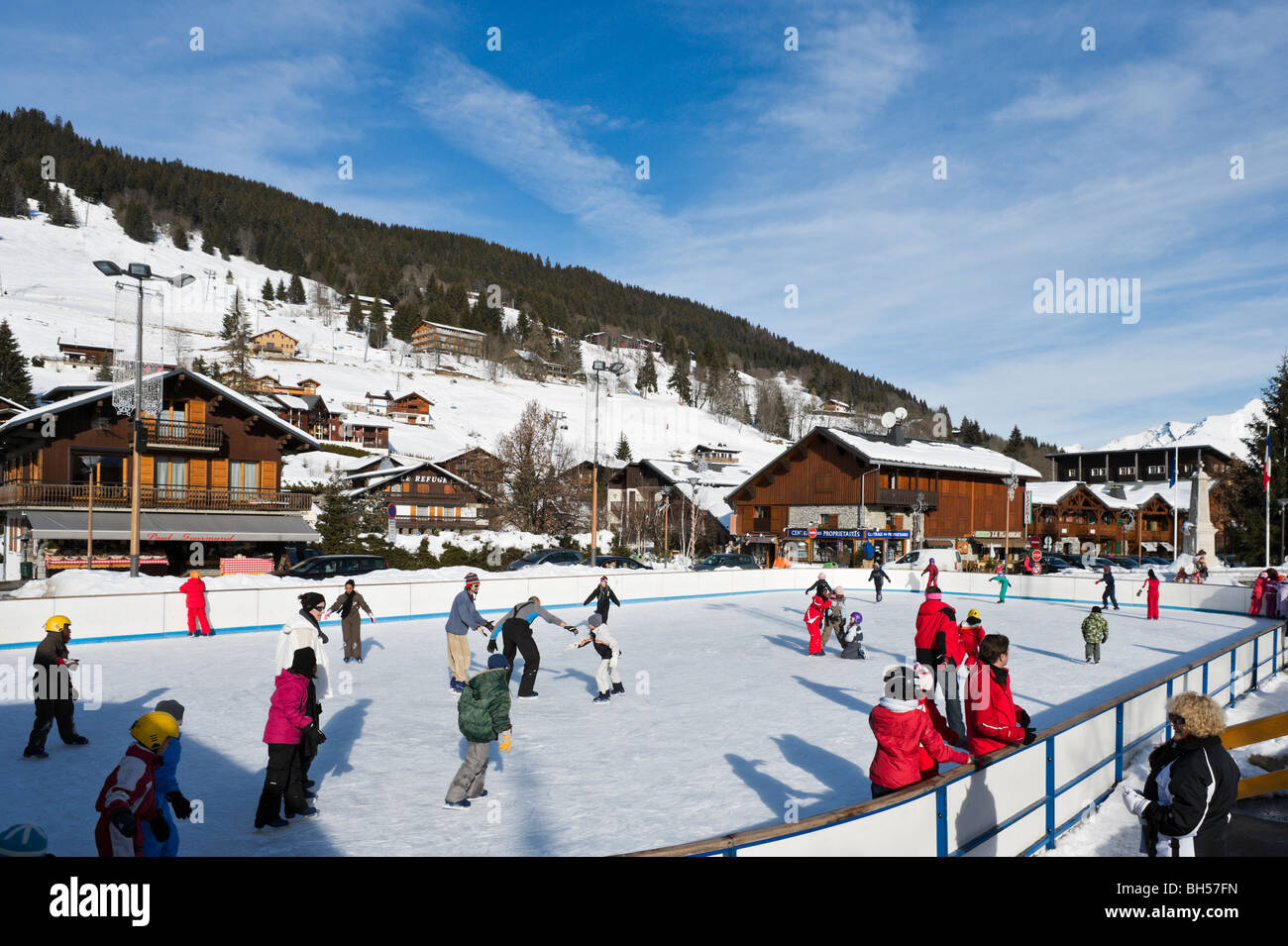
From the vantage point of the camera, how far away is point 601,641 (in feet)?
36.3

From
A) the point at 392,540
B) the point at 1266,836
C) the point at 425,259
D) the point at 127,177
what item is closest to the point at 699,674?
the point at 1266,836

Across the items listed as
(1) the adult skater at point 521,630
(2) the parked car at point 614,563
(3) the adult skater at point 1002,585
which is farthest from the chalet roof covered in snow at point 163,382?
(3) the adult skater at point 1002,585

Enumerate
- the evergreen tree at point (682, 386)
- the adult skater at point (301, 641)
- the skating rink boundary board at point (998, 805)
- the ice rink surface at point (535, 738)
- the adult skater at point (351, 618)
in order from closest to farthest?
the skating rink boundary board at point (998, 805)
the ice rink surface at point (535, 738)
the adult skater at point (301, 641)
the adult skater at point (351, 618)
the evergreen tree at point (682, 386)

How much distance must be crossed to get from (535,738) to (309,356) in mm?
126244

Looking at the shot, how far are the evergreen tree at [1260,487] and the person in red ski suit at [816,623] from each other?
118 ft

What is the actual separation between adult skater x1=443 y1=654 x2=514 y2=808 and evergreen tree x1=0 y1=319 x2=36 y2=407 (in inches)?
2650

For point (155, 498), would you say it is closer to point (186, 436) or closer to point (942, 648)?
point (186, 436)

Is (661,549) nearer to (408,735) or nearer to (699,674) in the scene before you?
(699,674)

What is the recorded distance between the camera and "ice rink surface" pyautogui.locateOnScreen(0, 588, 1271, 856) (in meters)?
6.29

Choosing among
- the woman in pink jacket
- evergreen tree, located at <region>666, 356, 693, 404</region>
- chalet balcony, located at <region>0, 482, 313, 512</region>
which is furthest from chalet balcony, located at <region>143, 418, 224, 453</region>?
evergreen tree, located at <region>666, 356, 693, 404</region>

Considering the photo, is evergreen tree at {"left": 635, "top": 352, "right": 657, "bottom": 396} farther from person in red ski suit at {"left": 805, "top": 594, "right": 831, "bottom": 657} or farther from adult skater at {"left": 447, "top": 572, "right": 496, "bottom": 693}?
adult skater at {"left": 447, "top": 572, "right": 496, "bottom": 693}

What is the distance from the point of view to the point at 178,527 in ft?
102

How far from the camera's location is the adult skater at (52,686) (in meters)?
7.64

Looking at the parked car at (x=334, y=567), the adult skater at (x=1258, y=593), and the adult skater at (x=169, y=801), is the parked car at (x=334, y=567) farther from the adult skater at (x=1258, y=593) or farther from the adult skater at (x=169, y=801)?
the adult skater at (x=1258, y=593)
